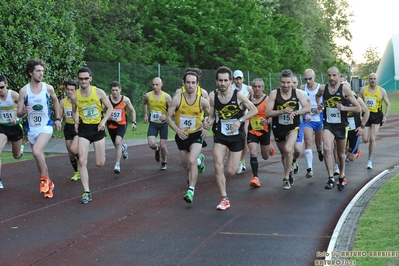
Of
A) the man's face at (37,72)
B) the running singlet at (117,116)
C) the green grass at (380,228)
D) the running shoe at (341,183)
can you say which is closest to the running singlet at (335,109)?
the running shoe at (341,183)

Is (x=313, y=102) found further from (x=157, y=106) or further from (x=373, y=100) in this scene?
(x=157, y=106)

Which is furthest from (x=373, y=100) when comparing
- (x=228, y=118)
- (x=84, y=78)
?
(x=84, y=78)

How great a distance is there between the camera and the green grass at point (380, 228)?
6.61m

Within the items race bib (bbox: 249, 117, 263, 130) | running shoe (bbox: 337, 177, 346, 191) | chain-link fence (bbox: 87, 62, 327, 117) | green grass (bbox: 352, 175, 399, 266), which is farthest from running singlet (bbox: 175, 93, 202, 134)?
chain-link fence (bbox: 87, 62, 327, 117)

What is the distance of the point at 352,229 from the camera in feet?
26.4

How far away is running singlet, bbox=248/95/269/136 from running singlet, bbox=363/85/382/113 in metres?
3.26

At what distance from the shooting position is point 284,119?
11.4 metres

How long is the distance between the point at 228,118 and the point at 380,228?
9.14 feet

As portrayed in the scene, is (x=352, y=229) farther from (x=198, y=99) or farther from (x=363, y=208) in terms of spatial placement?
(x=198, y=99)

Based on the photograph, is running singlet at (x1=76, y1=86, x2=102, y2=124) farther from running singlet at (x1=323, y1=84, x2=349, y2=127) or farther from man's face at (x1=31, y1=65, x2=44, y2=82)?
running singlet at (x1=323, y1=84, x2=349, y2=127)

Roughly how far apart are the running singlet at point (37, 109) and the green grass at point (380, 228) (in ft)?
16.1

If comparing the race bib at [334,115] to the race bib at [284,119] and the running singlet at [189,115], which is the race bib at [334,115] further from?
the running singlet at [189,115]

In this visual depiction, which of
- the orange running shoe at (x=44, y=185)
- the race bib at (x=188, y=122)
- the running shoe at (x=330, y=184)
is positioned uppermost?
the race bib at (x=188, y=122)

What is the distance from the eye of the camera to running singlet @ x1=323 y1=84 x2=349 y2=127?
37.7 feet
